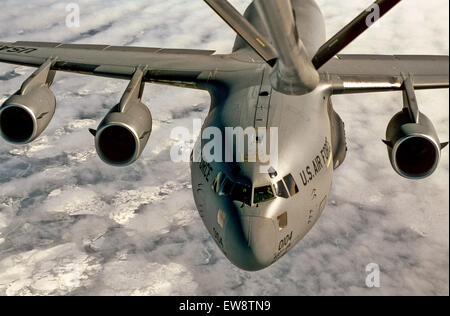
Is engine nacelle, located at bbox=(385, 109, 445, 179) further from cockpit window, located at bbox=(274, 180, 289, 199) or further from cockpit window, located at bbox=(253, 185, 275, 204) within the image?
cockpit window, located at bbox=(253, 185, 275, 204)

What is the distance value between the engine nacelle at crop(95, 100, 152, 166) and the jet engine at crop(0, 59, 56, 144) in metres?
3.01

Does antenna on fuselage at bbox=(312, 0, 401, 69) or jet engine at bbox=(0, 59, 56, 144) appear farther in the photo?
jet engine at bbox=(0, 59, 56, 144)

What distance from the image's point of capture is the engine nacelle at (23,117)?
691 inches

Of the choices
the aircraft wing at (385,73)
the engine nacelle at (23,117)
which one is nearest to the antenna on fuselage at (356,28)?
the aircraft wing at (385,73)

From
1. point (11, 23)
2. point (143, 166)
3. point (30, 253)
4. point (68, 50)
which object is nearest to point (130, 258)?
point (30, 253)

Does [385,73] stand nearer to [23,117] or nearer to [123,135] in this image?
[123,135]

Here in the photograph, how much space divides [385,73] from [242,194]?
8572 mm

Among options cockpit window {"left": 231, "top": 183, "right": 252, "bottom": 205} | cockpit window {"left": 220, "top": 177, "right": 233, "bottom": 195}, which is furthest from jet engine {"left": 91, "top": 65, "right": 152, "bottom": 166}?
cockpit window {"left": 231, "top": 183, "right": 252, "bottom": 205}

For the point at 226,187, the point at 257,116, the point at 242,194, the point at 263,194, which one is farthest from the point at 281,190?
the point at 257,116

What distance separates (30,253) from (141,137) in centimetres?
2977

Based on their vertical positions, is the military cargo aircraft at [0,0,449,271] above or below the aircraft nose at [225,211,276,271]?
above

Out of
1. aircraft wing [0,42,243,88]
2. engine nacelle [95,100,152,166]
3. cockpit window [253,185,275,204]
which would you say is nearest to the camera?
cockpit window [253,185,275,204]

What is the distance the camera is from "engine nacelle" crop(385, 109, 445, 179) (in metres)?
15.5

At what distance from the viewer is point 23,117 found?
17984mm
